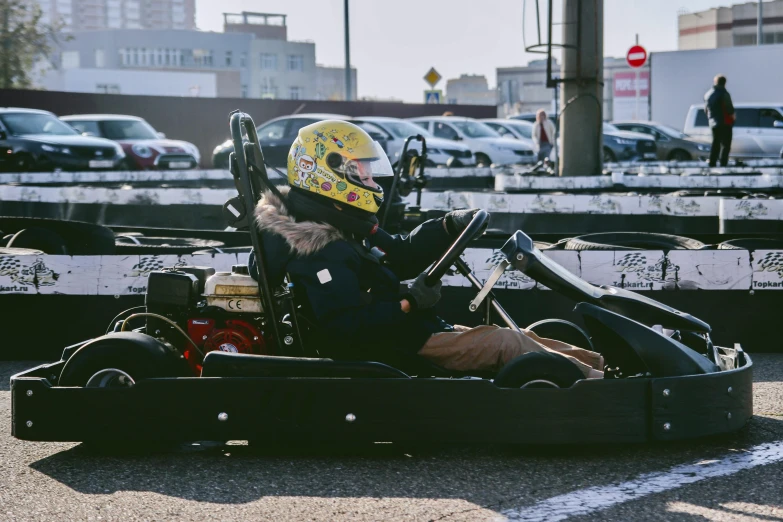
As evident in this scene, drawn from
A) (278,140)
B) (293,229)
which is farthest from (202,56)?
(293,229)

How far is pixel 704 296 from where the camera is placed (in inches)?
260

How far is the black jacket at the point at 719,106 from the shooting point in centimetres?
→ 1739

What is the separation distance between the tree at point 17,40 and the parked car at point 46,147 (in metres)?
20.3

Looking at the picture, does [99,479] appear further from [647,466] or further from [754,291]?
[754,291]

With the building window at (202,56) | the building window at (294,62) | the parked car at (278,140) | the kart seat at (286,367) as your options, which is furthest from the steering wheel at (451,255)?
the building window at (294,62)

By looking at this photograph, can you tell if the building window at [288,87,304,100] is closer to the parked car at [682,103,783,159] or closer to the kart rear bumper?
the parked car at [682,103,783,159]

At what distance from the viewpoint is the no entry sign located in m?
23.5

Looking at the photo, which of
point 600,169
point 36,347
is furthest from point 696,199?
point 36,347

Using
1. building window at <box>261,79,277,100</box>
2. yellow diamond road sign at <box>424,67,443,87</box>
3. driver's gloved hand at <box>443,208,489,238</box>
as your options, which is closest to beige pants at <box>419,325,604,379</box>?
driver's gloved hand at <box>443,208,489,238</box>

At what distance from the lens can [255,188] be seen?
15.0 ft

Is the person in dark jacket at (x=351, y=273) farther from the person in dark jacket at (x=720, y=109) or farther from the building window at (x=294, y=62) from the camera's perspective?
the building window at (x=294, y=62)

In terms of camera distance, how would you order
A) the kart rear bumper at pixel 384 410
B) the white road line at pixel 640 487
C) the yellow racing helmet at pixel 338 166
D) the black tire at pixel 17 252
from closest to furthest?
the white road line at pixel 640 487 → the kart rear bumper at pixel 384 410 → the yellow racing helmet at pixel 338 166 → the black tire at pixel 17 252

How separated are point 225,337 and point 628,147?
22.2m

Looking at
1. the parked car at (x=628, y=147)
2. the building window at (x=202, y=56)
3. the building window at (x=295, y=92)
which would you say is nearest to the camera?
the parked car at (x=628, y=147)
